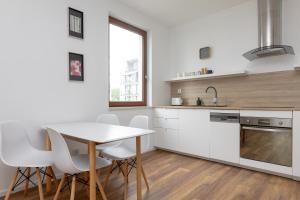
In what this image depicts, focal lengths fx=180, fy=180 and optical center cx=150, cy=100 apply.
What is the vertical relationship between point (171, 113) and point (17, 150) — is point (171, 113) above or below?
above

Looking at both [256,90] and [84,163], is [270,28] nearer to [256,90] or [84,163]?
[256,90]

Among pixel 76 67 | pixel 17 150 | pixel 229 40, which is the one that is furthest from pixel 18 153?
pixel 229 40

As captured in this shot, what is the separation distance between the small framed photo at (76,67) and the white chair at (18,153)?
2.90ft

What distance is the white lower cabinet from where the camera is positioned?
263 cm

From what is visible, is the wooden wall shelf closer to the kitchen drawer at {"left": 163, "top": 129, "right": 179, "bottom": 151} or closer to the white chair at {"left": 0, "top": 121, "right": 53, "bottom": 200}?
the kitchen drawer at {"left": 163, "top": 129, "right": 179, "bottom": 151}

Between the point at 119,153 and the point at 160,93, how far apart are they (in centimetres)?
213

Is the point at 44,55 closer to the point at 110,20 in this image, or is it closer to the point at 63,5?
the point at 63,5

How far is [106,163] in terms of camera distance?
162cm

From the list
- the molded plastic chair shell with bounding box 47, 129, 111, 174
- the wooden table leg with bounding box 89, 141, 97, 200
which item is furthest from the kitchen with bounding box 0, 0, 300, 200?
the molded plastic chair shell with bounding box 47, 129, 111, 174

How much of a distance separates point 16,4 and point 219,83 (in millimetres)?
3199

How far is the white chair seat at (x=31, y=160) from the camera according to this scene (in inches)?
59.8

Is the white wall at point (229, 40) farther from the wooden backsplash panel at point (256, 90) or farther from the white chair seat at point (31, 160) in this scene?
the white chair seat at point (31, 160)

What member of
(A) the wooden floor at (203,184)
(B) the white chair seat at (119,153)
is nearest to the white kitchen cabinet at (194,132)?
(A) the wooden floor at (203,184)

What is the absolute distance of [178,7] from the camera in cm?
320
